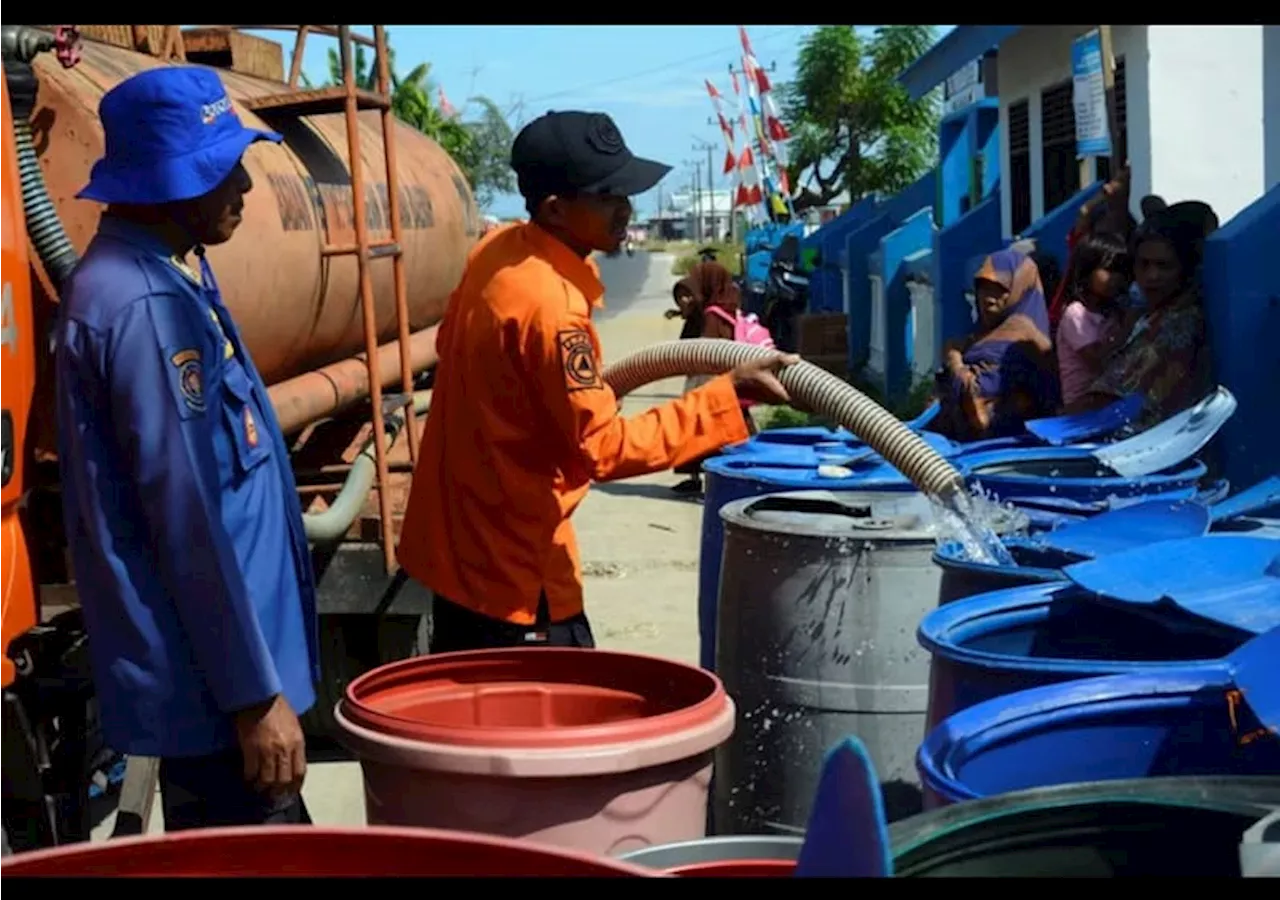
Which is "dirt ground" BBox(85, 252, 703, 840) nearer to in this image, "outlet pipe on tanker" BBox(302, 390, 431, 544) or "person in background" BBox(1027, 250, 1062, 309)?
"outlet pipe on tanker" BBox(302, 390, 431, 544)

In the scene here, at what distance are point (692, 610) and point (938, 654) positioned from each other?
6.04 metres

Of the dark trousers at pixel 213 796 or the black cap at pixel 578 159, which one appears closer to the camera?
the dark trousers at pixel 213 796

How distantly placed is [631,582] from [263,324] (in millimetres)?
4565

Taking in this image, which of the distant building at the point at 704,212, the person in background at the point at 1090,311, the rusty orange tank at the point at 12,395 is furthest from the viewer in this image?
the distant building at the point at 704,212

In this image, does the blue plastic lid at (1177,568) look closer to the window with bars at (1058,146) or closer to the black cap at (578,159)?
the black cap at (578,159)

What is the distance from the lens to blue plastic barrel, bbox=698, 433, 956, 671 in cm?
464

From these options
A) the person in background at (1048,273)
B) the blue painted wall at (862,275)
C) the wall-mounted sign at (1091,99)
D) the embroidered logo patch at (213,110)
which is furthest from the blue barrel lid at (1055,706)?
the blue painted wall at (862,275)

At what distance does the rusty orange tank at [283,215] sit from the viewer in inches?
169

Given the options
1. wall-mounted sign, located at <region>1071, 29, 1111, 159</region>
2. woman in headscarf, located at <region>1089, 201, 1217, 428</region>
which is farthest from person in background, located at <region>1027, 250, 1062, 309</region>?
woman in headscarf, located at <region>1089, 201, 1217, 428</region>

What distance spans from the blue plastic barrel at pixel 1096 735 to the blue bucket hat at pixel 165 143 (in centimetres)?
157

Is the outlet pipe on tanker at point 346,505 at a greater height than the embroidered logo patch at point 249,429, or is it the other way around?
the embroidered logo patch at point 249,429

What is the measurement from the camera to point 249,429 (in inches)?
117

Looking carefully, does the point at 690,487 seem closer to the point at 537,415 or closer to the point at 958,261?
the point at 958,261

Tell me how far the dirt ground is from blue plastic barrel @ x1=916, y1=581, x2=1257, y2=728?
92.8 inches
